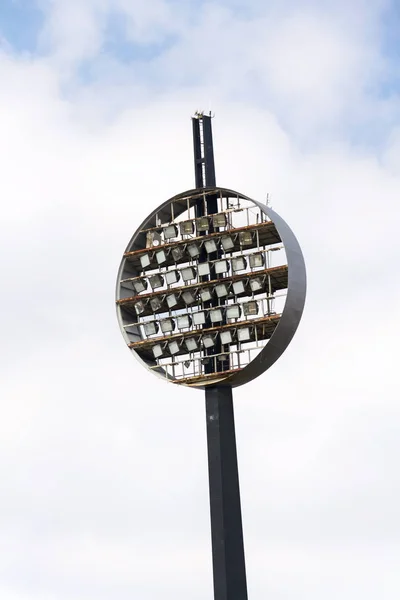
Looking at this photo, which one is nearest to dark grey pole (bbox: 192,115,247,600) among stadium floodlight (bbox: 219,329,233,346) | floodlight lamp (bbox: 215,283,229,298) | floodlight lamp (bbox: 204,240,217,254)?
stadium floodlight (bbox: 219,329,233,346)

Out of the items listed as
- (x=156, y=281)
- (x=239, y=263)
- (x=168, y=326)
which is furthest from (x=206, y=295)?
(x=156, y=281)

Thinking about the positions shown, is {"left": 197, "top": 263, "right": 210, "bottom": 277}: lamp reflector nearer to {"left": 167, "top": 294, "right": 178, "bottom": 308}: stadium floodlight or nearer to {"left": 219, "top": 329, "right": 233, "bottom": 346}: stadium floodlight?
{"left": 167, "top": 294, "right": 178, "bottom": 308}: stadium floodlight

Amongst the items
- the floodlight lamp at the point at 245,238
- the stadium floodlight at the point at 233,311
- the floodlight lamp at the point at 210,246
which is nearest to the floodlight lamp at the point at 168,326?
the stadium floodlight at the point at 233,311

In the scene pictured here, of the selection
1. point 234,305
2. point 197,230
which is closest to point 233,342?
point 234,305

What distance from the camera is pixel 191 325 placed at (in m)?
42.7

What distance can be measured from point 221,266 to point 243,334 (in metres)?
2.30

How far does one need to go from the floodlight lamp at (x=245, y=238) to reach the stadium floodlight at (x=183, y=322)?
277 centimetres

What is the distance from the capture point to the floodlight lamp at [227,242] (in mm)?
42438

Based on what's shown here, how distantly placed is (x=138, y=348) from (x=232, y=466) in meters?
4.80

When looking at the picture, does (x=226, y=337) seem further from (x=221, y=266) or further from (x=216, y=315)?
(x=221, y=266)

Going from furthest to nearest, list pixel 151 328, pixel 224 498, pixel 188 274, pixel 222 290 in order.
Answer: pixel 151 328
pixel 188 274
pixel 222 290
pixel 224 498

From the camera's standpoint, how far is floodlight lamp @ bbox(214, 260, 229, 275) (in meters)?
42.2

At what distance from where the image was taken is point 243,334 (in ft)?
136

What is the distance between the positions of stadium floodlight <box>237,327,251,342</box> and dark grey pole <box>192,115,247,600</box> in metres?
1.06
